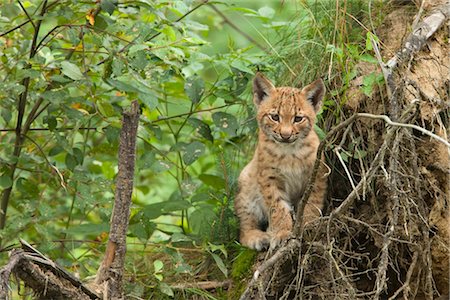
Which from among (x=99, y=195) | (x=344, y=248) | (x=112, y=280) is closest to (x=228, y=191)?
(x=99, y=195)

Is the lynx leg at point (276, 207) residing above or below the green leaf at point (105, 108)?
below

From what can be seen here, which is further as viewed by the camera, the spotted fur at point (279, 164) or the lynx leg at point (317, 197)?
the spotted fur at point (279, 164)

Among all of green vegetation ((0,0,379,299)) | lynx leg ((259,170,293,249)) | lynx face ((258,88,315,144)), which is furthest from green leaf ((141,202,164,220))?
lynx face ((258,88,315,144))

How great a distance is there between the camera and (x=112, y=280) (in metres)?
4.55

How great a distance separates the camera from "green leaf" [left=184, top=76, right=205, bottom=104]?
595cm

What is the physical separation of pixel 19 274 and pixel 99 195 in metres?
2.01

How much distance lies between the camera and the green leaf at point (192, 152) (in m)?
5.95

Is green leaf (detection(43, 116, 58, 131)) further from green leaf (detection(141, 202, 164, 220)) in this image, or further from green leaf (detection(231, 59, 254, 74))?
green leaf (detection(231, 59, 254, 74))

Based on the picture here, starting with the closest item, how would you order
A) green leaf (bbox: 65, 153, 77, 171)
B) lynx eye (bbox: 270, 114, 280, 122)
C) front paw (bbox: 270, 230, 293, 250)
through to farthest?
front paw (bbox: 270, 230, 293, 250) < lynx eye (bbox: 270, 114, 280, 122) < green leaf (bbox: 65, 153, 77, 171)

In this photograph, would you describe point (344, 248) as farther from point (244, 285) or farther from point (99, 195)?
point (99, 195)

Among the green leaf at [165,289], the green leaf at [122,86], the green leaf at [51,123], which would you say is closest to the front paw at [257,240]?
the green leaf at [165,289]

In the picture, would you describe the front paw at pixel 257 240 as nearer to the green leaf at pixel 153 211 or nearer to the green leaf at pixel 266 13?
the green leaf at pixel 153 211

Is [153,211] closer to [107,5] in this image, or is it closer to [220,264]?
[220,264]

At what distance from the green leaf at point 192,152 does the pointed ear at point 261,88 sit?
1.83ft
